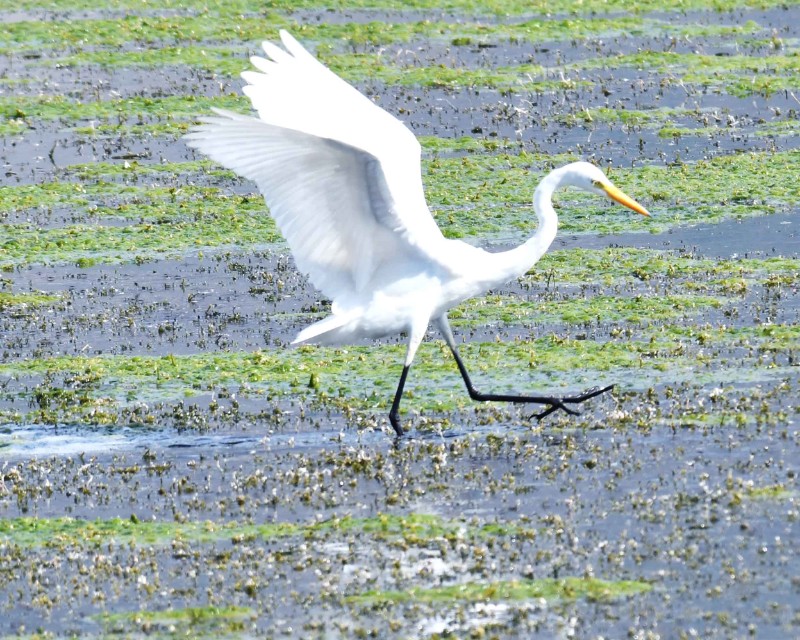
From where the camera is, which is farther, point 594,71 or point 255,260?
point 594,71

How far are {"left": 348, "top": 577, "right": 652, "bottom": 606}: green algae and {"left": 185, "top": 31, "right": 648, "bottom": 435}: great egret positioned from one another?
2841mm

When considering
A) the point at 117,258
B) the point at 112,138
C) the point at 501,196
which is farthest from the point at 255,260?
the point at 112,138

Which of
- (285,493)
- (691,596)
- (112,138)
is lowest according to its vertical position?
(112,138)

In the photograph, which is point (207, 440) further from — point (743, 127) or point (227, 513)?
point (743, 127)

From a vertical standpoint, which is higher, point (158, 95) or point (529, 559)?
point (529, 559)

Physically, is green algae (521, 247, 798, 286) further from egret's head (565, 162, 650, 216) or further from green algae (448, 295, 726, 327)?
egret's head (565, 162, 650, 216)

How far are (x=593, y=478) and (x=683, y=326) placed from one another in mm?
3634

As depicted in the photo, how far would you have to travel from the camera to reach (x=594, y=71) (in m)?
25.6

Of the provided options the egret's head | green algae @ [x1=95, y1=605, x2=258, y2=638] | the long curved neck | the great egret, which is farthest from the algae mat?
the egret's head

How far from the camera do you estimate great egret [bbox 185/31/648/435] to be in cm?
1008

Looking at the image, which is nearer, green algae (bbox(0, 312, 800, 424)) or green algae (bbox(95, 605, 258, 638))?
green algae (bbox(95, 605, 258, 638))

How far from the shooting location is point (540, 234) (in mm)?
11188

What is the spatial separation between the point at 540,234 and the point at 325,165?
182 centimetres

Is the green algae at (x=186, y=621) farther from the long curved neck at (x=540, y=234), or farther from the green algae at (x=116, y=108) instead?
the green algae at (x=116, y=108)
